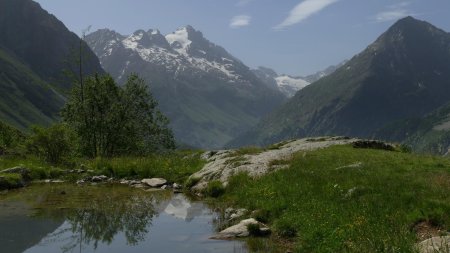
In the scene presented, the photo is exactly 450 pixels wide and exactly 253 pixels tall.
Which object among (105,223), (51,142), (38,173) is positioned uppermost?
(51,142)

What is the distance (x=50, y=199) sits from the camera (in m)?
25.4

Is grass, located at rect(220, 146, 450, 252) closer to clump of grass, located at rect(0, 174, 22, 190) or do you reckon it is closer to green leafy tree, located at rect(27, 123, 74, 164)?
clump of grass, located at rect(0, 174, 22, 190)

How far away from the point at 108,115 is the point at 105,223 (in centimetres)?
3370

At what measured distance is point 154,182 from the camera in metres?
32.8

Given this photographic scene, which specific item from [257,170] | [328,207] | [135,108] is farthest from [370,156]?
[135,108]

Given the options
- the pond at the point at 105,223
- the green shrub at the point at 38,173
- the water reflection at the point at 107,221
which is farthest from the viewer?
the green shrub at the point at 38,173

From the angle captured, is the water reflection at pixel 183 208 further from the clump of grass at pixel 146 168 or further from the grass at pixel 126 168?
the clump of grass at pixel 146 168

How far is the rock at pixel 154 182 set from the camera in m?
32.4

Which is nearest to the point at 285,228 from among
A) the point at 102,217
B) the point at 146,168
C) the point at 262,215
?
the point at 262,215

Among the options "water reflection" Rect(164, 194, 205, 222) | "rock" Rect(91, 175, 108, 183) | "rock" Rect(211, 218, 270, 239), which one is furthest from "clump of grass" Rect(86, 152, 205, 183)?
"rock" Rect(211, 218, 270, 239)

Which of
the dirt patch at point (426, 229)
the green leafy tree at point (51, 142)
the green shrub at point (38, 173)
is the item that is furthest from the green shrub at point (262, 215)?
the green leafy tree at point (51, 142)

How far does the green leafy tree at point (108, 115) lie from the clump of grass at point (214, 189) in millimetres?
25359

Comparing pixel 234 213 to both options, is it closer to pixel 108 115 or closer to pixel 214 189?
pixel 214 189

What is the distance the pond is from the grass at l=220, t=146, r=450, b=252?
236 centimetres
